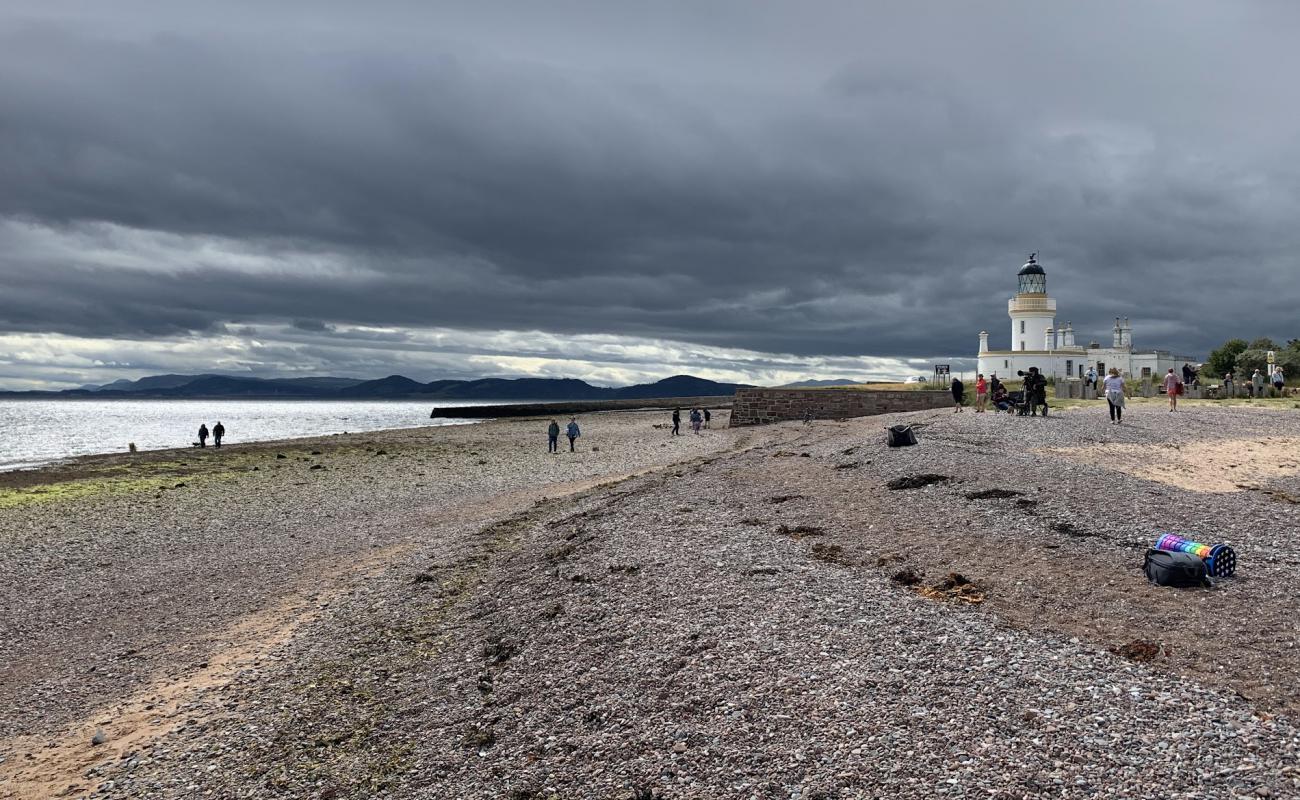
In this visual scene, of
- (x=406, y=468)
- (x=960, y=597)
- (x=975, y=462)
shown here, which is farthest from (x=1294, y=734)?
(x=406, y=468)

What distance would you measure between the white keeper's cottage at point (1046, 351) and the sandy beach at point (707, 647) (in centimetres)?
5657

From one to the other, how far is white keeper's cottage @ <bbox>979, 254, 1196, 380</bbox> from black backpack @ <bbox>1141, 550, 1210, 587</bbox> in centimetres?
6876

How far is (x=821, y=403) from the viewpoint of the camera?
52.8m

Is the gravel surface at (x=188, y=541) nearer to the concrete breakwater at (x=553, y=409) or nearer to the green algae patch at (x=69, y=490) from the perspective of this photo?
the green algae patch at (x=69, y=490)

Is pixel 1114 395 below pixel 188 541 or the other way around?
the other way around

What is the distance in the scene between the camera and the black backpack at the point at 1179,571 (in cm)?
1009

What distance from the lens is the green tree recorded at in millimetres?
70088

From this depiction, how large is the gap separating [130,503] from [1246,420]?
3936 centimetres

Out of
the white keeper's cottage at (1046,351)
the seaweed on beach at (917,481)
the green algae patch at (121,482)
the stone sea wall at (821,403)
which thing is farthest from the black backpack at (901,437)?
the white keeper's cottage at (1046,351)

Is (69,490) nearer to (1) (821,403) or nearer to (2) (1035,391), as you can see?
(2) (1035,391)

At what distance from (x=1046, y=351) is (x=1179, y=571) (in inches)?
2853

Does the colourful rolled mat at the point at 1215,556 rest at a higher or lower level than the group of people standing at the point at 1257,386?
lower

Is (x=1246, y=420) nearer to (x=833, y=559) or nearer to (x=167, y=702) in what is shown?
(x=833, y=559)

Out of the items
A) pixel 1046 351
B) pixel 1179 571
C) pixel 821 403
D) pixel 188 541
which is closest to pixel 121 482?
pixel 188 541
